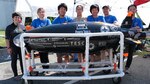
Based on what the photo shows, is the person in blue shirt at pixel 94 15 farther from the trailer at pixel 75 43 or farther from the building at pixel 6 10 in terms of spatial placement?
the building at pixel 6 10

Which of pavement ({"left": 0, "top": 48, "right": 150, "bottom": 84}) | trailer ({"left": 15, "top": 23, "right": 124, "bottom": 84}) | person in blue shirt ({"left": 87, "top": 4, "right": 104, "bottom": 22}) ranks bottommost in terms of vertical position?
pavement ({"left": 0, "top": 48, "right": 150, "bottom": 84})

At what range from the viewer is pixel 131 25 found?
7.55 m

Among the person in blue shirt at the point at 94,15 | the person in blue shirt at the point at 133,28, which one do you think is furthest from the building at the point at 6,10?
the person in blue shirt at the point at 133,28

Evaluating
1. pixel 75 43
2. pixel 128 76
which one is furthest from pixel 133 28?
pixel 75 43

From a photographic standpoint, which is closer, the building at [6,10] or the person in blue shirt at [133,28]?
the person in blue shirt at [133,28]

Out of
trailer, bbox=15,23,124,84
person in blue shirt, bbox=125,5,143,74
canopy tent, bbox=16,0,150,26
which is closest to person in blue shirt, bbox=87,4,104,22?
person in blue shirt, bbox=125,5,143,74

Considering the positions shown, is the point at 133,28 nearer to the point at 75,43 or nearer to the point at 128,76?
the point at 128,76

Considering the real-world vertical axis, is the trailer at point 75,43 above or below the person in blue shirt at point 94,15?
below

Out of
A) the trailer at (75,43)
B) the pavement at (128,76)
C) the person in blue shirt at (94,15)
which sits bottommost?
the pavement at (128,76)

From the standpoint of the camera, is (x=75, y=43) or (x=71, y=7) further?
(x=71, y=7)

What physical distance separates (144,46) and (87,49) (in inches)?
250

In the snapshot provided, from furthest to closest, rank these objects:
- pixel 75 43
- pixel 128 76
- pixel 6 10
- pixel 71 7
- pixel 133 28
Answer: pixel 6 10, pixel 71 7, pixel 128 76, pixel 133 28, pixel 75 43

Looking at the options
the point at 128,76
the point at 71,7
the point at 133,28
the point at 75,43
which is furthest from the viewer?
the point at 71,7

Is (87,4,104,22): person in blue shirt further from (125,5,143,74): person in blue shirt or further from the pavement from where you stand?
the pavement
